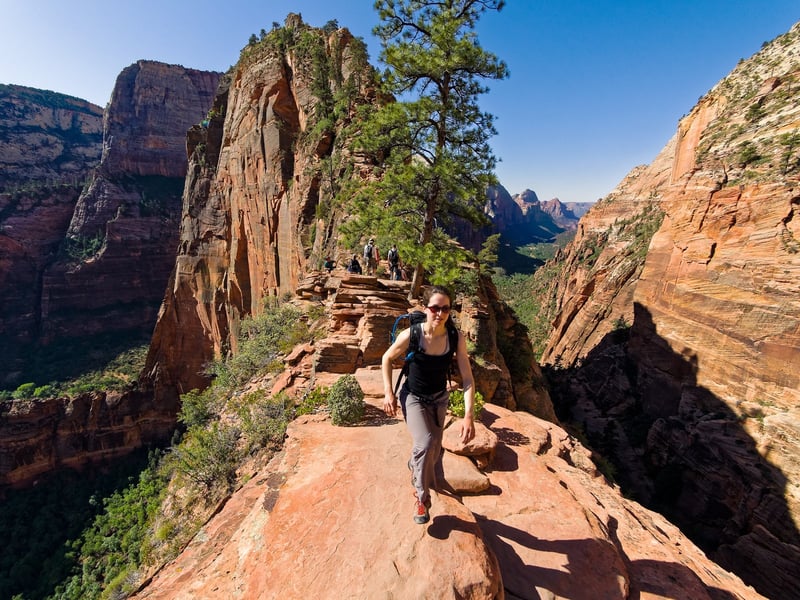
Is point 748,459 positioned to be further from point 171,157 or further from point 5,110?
point 5,110

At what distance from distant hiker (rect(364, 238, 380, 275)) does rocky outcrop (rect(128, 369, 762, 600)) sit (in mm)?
8907

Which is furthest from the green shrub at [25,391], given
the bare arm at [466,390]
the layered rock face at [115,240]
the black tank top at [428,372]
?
the bare arm at [466,390]

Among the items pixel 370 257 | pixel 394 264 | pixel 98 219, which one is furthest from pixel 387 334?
pixel 98 219

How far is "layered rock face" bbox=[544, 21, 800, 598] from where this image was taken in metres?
17.0

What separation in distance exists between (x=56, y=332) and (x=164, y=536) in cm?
7259

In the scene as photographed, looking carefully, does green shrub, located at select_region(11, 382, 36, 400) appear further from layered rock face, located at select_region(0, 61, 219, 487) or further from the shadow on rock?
the shadow on rock

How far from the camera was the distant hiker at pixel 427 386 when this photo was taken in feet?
11.3

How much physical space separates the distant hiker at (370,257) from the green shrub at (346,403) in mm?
8360

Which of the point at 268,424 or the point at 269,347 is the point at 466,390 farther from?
the point at 269,347

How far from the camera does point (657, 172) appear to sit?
5281cm

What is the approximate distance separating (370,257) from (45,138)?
388 ft

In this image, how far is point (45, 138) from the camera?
83812 mm

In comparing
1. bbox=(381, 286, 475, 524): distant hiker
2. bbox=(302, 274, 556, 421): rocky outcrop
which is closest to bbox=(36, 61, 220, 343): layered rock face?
bbox=(302, 274, 556, 421): rocky outcrop

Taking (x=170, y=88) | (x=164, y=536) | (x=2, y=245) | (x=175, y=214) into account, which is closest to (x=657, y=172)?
(x=164, y=536)
